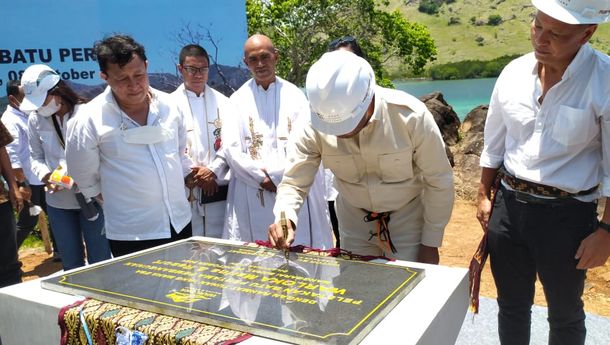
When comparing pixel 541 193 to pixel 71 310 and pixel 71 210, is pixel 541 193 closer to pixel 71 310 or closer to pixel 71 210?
pixel 71 310

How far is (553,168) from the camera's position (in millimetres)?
1828

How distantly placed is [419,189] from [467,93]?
126 ft

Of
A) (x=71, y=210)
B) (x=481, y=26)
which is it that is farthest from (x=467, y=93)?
(x=71, y=210)

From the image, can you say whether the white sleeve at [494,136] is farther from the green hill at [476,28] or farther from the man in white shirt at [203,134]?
the green hill at [476,28]

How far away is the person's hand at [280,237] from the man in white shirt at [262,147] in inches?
39.2

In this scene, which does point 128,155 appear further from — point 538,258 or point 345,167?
point 538,258

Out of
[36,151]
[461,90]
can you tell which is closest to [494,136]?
[36,151]

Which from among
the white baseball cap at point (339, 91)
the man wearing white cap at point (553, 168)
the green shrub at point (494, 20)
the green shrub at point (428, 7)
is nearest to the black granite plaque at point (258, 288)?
the white baseball cap at point (339, 91)

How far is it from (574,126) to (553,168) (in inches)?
6.6

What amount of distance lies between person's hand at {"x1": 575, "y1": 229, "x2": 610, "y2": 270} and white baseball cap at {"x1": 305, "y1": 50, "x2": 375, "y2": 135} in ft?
3.08

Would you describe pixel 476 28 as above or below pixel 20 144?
above

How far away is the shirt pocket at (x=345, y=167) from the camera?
2047mm

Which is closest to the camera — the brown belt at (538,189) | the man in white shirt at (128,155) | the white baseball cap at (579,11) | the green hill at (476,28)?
the white baseball cap at (579,11)

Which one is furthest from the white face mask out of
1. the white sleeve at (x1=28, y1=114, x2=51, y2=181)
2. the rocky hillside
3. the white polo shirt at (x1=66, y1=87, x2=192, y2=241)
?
the rocky hillside
